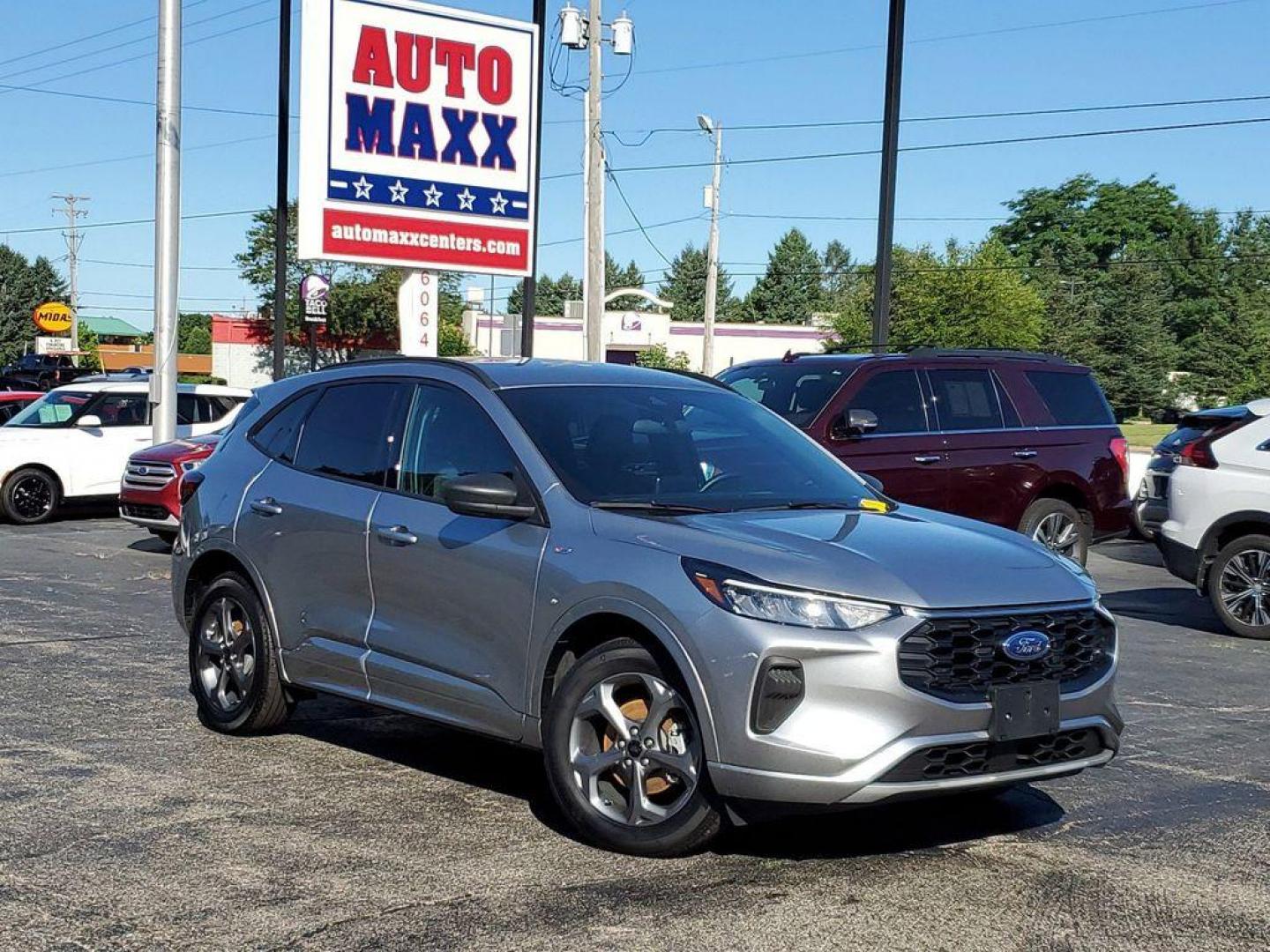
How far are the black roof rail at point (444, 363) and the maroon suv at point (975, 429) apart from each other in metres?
6.11

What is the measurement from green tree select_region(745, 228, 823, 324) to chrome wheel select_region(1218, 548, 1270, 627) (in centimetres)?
13589

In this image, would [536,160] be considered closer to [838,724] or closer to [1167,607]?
[1167,607]

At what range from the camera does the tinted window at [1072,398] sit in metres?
14.5

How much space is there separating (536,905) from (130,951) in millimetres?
1149

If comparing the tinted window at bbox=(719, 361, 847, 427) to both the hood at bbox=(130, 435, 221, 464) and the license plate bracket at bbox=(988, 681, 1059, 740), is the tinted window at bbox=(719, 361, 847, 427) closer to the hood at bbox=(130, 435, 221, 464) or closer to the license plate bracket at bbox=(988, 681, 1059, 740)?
the hood at bbox=(130, 435, 221, 464)

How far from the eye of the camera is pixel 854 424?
40.6 ft

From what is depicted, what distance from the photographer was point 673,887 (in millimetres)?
5117

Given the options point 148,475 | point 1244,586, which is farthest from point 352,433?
point 148,475

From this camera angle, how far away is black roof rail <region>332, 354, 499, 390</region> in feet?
21.6

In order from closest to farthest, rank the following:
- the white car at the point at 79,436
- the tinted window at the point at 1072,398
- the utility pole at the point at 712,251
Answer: the tinted window at the point at 1072,398, the white car at the point at 79,436, the utility pole at the point at 712,251

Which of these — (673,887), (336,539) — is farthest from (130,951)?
(336,539)

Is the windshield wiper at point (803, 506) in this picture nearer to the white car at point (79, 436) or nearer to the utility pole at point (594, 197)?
the white car at point (79, 436)

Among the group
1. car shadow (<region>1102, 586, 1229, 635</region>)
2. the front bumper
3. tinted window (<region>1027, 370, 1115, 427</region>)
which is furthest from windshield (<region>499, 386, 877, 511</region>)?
tinted window (<region>1027, 370, 1115, 427</region>)

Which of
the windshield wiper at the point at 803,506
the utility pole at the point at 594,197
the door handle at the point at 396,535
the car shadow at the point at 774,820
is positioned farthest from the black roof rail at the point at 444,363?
the utility pole at the point at 594,197
